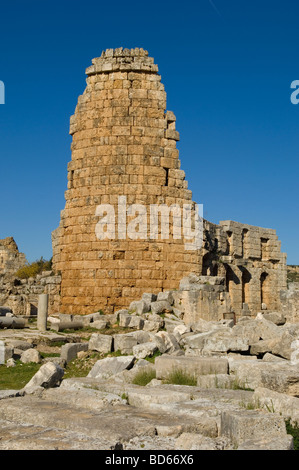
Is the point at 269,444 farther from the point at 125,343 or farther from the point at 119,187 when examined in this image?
the point at 119,187

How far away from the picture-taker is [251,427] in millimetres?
4258

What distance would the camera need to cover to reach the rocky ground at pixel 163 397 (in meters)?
4.21

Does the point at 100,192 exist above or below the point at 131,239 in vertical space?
above

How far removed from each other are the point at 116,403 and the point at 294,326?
5712mm

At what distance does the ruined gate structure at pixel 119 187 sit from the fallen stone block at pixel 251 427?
33.7ft

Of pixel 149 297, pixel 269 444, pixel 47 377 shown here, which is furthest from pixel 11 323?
pixel 269 444

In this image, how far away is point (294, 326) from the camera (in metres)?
10.4

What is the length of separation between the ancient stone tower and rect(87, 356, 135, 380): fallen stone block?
674 cm

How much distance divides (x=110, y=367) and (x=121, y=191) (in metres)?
7.97

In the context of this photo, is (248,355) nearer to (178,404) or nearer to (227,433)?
(178,404)

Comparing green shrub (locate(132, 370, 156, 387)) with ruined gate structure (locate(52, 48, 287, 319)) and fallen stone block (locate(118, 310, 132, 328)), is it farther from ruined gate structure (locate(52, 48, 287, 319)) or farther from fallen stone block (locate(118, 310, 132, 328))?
ruined gate structure (locate(52, 48, 287, 319))
